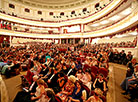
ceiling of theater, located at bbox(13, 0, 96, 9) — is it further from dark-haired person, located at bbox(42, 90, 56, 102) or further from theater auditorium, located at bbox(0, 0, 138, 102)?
dark-haired person, located at bbox(42, 90, 56, 102)

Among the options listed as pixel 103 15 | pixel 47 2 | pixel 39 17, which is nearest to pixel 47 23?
pixel 39 17

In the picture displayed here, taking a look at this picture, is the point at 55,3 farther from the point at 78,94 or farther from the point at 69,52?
the point at 78,94

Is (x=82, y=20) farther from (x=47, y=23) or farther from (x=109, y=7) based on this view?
(x=47, y=23)

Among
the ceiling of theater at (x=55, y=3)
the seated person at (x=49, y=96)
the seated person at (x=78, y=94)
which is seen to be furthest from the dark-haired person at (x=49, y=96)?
the ceiling of theater at (x=55, y=3)

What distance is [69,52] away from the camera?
6828 millimetres

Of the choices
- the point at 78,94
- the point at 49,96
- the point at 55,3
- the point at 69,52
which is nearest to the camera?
the point at 49,96

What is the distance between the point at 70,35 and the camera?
65.8 feet

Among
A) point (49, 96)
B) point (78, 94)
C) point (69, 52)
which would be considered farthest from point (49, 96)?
point (69, 52)

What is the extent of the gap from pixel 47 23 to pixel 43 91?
22.4m

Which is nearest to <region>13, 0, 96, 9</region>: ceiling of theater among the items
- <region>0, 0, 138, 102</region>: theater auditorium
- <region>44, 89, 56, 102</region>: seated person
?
<region>0, 0, 138, 102</region>: theater auditorium

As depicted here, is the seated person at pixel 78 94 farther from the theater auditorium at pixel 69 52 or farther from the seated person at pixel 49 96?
the seated person at pixel 49 96

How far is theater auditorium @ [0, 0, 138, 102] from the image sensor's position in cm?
242

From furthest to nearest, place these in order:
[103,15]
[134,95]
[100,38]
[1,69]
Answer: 1. [100,38]
2. [103,15]
3. [1,69]
4. [134,95]

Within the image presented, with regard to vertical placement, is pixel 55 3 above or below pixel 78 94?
above
